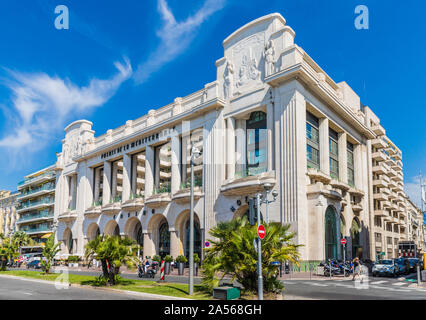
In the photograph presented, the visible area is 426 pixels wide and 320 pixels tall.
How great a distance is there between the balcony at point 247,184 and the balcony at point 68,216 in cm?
3221

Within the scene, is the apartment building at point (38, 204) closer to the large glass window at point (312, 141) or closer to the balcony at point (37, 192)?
the balcony at point (37, 192)

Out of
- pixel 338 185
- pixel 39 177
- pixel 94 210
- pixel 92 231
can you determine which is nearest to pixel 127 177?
pixel 94 210

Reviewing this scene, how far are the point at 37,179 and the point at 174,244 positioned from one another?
50.9 metres

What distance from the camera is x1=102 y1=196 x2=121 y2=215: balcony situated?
5181cm

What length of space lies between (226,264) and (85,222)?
4636 cm

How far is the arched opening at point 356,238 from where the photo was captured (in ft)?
142

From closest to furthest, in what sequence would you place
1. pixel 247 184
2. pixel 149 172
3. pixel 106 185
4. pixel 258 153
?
pixel 247 184
pixel 258 153
pixel 149 172
pixel 106 185

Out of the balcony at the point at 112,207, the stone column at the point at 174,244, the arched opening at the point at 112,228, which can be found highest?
the balcony at the point at 112,207

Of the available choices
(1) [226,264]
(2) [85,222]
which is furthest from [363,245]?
(2) [85,222]

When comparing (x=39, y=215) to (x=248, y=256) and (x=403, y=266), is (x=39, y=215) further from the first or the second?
(x=248, y=256)

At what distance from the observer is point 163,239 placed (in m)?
47.5

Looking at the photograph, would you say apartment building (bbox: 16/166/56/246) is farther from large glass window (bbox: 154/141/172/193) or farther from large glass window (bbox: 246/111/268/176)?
large glass window (bbox: 246/111/268/176)

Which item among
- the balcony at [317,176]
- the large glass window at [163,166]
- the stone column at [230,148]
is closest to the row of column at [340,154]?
the balcony at [317,176]

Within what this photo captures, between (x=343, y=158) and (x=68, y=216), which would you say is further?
(x=68, y=216)
